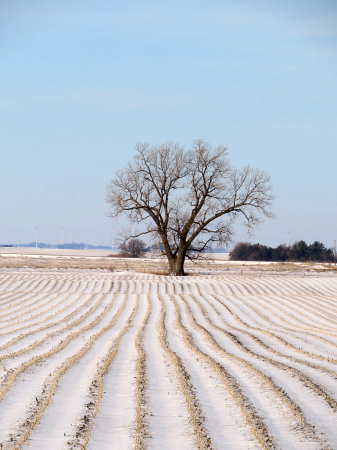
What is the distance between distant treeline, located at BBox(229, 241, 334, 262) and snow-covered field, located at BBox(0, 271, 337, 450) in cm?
5454

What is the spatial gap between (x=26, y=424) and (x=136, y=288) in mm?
11036

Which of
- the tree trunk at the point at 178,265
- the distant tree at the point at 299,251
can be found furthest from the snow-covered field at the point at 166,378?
the distant tree at the point at 299,251

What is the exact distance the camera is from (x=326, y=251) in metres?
66.2

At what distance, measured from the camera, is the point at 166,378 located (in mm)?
4867

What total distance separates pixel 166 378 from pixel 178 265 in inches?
669

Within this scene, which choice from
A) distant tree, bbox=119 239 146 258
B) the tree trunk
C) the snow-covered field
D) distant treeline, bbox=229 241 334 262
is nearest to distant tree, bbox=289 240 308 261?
distant treeline, bbox=229 241 334 262

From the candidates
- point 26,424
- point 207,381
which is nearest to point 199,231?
point 207,381

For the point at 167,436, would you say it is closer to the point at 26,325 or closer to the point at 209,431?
the point at 209,431

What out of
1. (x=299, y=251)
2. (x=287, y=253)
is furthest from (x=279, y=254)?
(x=299, y=251)

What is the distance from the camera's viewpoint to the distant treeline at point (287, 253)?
63.6m

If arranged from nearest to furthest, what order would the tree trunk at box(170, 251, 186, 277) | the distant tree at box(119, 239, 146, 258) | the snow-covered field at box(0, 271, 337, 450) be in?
the snow-covered field at box(0, 271, 337, 450), the tree trunk at box(170, 251, 186, 277), the distant tree at box(119, 239, 146, 258)

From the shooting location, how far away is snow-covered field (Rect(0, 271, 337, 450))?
3412 mm

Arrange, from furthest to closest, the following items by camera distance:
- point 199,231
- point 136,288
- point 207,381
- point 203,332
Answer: point 199,231 → point 136,288 → point 203,332 → point 207,381

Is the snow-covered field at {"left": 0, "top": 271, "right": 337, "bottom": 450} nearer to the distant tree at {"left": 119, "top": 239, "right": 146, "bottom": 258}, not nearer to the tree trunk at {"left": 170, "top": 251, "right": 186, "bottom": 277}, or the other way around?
the tree trunk at {"left": 170, "top": 251, "right": 186, "bottom": 277}
